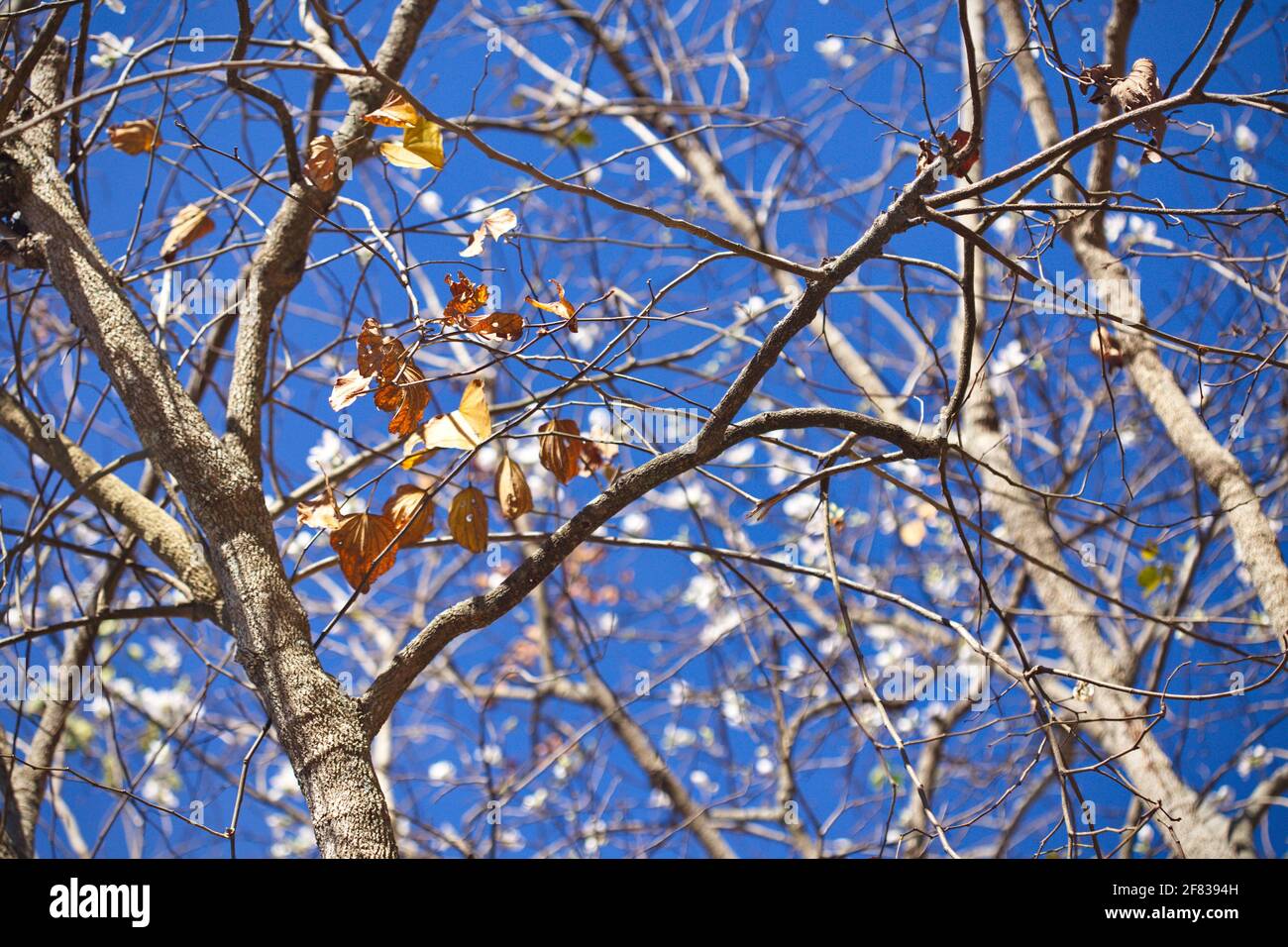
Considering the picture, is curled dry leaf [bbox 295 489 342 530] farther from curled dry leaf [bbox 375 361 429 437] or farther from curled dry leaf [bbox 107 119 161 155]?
curled dry leaf [bbox 107 119 161 155]

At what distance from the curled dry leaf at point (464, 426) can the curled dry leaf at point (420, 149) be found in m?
0.28

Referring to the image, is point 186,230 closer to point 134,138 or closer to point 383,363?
point 134,138

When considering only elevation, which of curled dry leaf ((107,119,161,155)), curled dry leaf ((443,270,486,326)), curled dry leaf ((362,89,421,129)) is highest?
curled dry leaf ((107,119,161,155))

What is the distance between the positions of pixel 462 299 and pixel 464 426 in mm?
146

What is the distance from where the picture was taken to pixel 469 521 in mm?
1248

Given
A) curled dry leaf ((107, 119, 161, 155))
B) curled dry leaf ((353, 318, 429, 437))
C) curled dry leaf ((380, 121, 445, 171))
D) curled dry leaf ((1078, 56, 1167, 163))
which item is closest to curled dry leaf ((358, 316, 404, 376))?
curled dry leaf ((353, 318, 429, 437))

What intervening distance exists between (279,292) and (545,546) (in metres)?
0.56

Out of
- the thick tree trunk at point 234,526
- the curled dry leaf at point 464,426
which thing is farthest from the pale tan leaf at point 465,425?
the thick tree trunk at point 234,526

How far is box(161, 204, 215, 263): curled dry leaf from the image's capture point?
4.84ft

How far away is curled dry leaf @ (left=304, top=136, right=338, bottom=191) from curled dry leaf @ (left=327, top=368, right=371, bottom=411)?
1.10 feet

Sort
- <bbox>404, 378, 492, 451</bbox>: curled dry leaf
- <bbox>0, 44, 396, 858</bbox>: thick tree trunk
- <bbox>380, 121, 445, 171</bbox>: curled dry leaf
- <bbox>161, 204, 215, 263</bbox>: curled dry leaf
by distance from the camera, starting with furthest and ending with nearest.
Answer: <bbox>161, 204, 215, 263</bbox>: curled dry leaf → <bbox>380, 121, 445, 171</bbox>: curled dry leaf → <bbox>404, 378, 492, 451</bbox>: curled dry leaf → <bbox>0, 44, 396, 858</bbox>: thick tree trunk

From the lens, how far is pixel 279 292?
139 cm

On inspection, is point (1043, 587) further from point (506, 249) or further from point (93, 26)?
point (93, 26)
